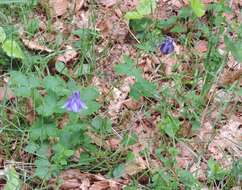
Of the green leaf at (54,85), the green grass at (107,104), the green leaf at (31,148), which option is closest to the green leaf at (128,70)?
the green grass at (107,104)

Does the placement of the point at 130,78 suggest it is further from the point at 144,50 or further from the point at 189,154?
the point at 189,154

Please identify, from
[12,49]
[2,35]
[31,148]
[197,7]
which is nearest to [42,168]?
[31,148]

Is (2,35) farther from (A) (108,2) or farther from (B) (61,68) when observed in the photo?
(A) (108,2)

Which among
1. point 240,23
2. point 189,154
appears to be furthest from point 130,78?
point 240,23

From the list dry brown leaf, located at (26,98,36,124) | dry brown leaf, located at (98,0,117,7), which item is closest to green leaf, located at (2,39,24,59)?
dry brown leaf, located at (26,98,36,124)

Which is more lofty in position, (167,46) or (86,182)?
(167,46)

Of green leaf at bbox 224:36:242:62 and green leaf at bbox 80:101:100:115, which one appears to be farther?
green leaf at bbox 224:36:242:62

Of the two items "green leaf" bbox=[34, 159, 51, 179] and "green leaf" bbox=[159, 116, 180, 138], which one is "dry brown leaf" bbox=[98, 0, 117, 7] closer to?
"green leaf" bbox=[159, 116, 180, 138]
